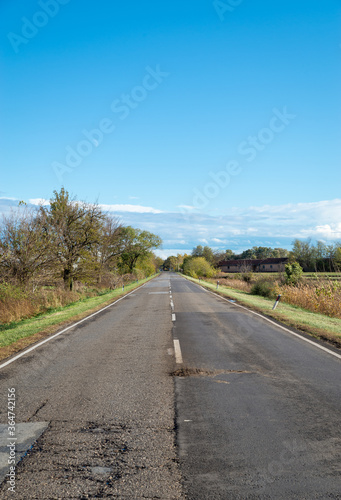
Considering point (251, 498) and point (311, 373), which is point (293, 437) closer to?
point (251, 498)

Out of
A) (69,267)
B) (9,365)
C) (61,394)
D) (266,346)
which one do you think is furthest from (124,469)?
(69,267)

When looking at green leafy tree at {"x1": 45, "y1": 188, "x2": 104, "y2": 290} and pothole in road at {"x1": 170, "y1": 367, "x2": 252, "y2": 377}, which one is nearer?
pothole in road at {"x1": 170, "y1": 367, "x2": 252, "y2": 377}

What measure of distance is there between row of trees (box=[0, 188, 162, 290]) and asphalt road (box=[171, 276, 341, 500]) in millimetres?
14176

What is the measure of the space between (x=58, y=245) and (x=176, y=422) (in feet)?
71.3

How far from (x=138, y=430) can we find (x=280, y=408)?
206 centimetres

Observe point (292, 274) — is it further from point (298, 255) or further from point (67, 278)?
point (298, 255)

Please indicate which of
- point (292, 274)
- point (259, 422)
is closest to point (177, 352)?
point (259, 422)

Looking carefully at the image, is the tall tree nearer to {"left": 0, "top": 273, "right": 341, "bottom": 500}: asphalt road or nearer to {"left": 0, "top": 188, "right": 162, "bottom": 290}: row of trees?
{"left": 0, "top": 188, "right": 162, "bottom": 290}: row of trees

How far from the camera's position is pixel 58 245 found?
24.5 meters

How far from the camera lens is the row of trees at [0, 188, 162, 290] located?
1941 cm

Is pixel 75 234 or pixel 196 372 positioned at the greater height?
pixel 75 234

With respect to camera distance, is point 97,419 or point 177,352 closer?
point 97,419

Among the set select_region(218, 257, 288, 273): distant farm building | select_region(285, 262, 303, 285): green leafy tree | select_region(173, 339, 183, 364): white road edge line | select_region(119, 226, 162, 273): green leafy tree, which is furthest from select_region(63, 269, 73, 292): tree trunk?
select_region(218, 257, 288, 273): distant farm building

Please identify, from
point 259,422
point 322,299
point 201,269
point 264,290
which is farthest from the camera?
point 201,269
